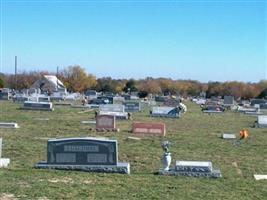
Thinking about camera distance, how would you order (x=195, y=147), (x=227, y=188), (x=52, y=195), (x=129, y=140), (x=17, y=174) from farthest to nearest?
(x=129, y=140) < (x=195, y=147) < (x=17, y=174) < (x=227, y=188) < (x=52, y=195)

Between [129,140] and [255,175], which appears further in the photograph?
[129,140]

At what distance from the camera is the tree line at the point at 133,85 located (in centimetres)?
11481

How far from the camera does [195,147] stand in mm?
19781

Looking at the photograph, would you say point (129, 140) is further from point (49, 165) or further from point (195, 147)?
point (49, 165)

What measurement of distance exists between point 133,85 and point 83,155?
363 ft

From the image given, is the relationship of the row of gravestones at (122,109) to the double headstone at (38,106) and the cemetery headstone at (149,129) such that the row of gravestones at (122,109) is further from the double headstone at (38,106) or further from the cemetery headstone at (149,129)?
the cemetery headstone at (149,129)

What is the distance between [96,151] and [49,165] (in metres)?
1.20

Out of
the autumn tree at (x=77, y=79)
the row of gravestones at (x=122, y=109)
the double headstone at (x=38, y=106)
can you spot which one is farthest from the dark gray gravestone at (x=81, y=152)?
the autumn tree at (x=77, y=79)

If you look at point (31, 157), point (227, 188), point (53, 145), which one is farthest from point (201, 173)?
point (31, 157)

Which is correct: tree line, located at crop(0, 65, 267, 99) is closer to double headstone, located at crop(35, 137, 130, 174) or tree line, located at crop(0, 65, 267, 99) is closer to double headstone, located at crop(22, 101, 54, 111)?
double headstone, located at crop(22, 101, 54, 111)

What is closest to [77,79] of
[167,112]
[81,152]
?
[167,112]

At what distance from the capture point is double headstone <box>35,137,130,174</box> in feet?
43.2

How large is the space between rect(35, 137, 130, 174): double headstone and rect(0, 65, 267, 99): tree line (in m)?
98.3

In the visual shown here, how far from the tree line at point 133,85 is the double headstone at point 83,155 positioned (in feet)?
322
